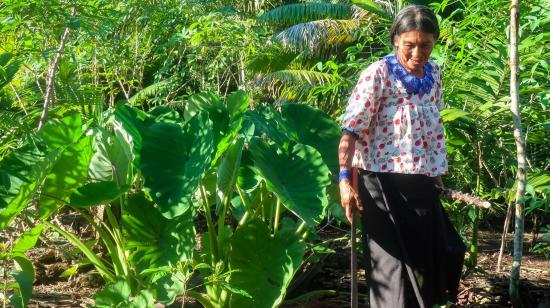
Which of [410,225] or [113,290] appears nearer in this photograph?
[410,225]

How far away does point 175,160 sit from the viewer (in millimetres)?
2988

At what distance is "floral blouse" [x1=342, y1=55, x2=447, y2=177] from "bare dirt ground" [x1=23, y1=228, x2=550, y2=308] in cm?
110

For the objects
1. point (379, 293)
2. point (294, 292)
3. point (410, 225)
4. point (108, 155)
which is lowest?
point (294, 292)

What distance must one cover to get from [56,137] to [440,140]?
1507 mm

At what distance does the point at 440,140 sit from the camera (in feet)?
8.71

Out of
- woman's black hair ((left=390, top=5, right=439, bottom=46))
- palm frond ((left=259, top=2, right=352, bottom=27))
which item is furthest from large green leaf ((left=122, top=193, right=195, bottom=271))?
palm frond ((left=259, top=2, right=352, bottom=27))

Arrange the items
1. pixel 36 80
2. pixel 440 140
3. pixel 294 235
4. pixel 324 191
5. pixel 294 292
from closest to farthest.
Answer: pixel 440 140 < pixel 324 191 < pixel 294 235 < pixel 294 292 < pixel 36 80

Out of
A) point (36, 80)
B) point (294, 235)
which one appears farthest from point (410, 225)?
point (36, 80)

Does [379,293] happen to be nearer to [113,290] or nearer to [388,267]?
[388,267]

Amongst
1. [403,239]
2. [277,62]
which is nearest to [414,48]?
[403,239]

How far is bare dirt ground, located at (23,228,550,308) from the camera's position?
362 cm

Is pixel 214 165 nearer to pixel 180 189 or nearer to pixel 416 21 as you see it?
pixel 180 189

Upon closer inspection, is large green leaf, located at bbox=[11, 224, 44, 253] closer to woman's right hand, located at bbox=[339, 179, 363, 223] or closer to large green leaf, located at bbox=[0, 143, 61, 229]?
large green leaf, located at bbox=[0, 143, 61, 229]

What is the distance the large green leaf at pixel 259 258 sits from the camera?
306cm
